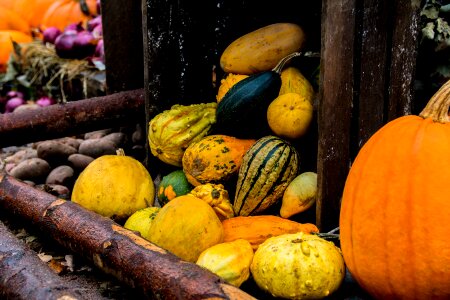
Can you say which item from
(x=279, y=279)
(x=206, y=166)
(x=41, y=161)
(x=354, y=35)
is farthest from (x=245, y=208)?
(x=41, y=161)

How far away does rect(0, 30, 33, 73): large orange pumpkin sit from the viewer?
6604mm

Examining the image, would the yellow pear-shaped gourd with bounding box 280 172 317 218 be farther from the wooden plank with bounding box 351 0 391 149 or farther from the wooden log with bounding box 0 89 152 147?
→ the wooden log with bounding box 0 89 152 147

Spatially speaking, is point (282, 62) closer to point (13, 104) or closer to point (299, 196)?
point (299, 196)

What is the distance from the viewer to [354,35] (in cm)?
252

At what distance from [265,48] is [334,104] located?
32.6 inches

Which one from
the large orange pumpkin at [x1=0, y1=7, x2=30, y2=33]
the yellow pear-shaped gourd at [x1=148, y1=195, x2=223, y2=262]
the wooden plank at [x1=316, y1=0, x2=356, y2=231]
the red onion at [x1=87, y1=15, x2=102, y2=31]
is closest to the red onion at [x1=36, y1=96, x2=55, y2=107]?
the red onion at [x1=87, y1=15, x2=102, y2=31]

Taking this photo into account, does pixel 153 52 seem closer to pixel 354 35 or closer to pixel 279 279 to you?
pixel 354 35

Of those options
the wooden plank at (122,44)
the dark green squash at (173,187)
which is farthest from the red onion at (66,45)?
the dark green squash at (173,187)

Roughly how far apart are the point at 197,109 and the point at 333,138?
95 centimetres

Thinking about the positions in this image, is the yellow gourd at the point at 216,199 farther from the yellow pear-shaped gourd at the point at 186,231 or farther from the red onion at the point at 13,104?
the red onion at the point at 13,104

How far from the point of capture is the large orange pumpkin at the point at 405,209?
1.99 metres

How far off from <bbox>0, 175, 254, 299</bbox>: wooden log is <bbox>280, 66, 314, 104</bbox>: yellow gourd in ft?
3.68

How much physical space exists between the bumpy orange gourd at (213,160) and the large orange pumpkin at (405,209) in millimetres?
907

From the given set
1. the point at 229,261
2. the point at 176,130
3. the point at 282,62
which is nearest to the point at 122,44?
the point at 176,130
